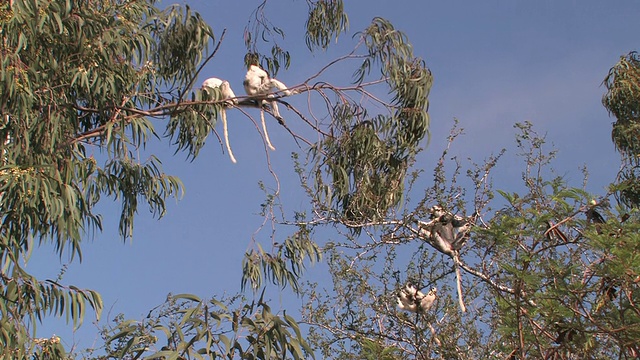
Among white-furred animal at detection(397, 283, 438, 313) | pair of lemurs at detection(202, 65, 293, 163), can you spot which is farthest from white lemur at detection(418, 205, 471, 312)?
pair of lemurs at detection(202, 65, 293, 163)

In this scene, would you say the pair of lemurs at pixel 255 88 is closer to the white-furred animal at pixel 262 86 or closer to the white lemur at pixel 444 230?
the white-furred animal at pixel 262 86

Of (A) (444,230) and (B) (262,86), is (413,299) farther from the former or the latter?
(B) (262,86)

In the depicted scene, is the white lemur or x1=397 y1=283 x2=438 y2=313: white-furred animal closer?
the white lemur

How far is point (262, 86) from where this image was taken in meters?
7.57

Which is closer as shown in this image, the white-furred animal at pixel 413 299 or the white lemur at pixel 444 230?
the white lemur at pixel 444 230

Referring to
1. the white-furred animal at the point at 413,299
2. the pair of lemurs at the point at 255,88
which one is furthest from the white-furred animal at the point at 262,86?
the white-furred animal at the point at 413,299

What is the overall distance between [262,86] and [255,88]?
0.06 metres

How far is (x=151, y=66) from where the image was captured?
27.1 feet

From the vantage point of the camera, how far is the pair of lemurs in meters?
7.41

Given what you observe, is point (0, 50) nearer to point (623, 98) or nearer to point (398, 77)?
point (398, 77)

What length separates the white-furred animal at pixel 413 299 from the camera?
7.86m

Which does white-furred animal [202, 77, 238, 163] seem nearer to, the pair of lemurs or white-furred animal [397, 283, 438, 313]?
the pair of lemurs

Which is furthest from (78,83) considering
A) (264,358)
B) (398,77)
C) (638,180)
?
(638,180)

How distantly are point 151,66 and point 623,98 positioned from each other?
6719 millimetres
